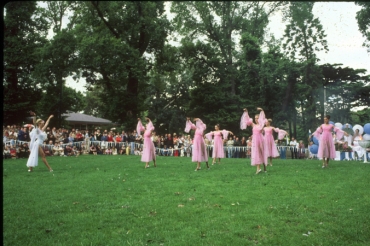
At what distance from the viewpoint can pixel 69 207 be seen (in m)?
7.59

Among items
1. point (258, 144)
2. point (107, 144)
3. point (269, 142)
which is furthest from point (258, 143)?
point (107, 144)

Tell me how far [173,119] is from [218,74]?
645 inches

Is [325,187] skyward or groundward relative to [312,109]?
groundward

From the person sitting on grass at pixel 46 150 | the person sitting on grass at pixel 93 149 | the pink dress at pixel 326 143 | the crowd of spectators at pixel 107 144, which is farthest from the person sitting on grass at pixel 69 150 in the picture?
the pink dress at pixel 326 143

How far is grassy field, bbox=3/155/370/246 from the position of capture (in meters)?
5.43

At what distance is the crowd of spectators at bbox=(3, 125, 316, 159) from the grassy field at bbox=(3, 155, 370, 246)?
15033 mm

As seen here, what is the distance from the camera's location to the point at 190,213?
6848mm

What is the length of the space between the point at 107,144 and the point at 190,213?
24650 millimetres

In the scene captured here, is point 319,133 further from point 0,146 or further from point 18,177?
point 0,146

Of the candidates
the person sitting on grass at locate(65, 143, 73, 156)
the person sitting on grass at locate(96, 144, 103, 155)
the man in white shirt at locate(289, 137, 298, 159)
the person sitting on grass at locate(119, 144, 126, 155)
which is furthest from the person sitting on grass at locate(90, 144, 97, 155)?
the man in white shirt at locate(289, 137, 298, 159)

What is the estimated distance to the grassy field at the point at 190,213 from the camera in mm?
5430

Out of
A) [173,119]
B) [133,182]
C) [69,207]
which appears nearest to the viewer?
[69,207]

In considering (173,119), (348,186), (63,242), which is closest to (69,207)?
(63,242)

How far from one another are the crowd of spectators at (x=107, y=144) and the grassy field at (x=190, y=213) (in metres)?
15.0
